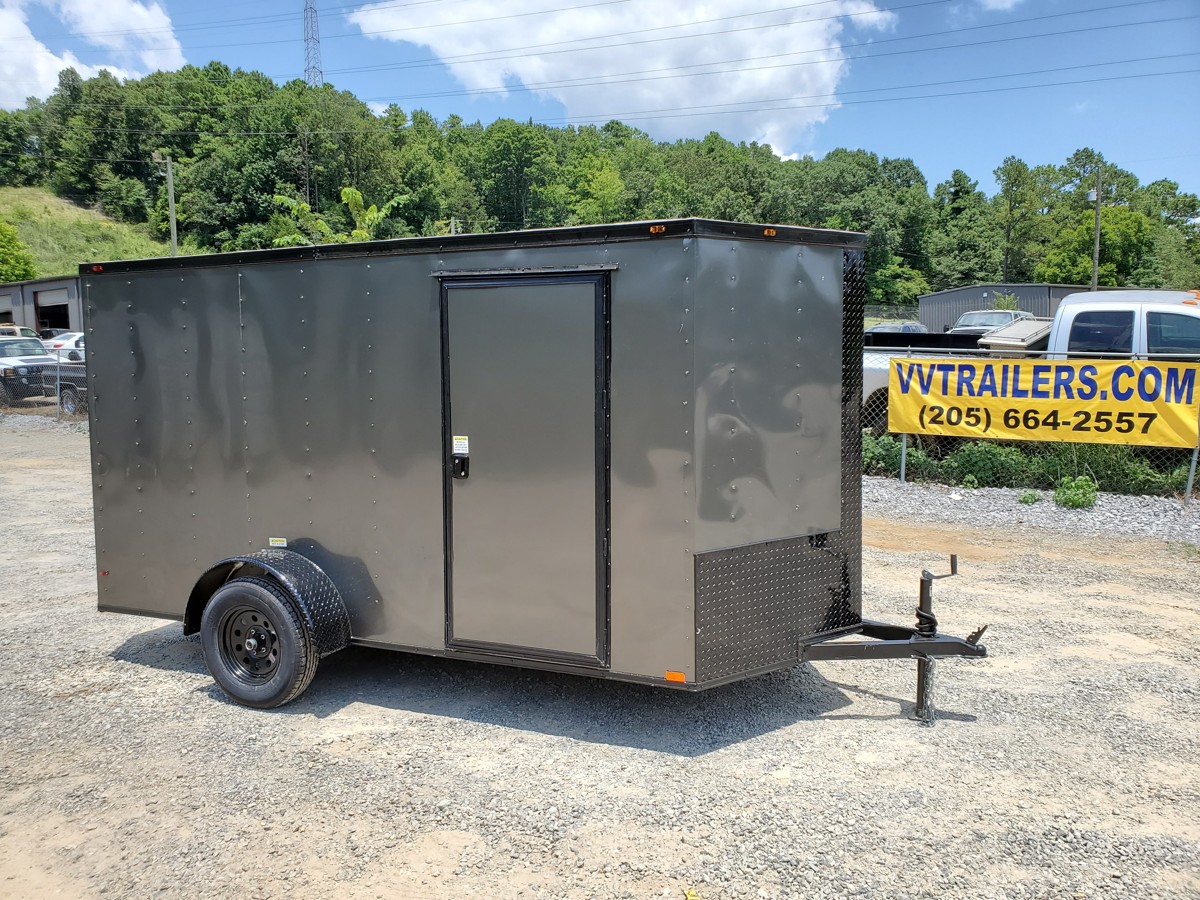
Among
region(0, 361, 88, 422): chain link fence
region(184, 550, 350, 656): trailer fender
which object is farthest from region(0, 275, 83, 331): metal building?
region(184, 550, 350, 656): trailer fender

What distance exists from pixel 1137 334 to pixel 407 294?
9.59 metres

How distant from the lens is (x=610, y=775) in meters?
4.48

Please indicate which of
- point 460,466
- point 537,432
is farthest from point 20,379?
point 537,432

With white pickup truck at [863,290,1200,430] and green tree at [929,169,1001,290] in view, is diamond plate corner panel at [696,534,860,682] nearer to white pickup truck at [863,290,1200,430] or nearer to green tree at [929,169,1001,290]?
white pickup truck at [863,290,1200,430]

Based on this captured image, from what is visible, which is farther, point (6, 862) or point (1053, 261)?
point (1053, 261)

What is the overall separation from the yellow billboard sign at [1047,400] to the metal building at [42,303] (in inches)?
1610

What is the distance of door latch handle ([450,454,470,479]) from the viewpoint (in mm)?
5000

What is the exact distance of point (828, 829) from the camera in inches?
154

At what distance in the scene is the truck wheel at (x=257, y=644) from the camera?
17.0 feet

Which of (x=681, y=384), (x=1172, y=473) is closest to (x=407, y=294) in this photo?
(x=681, y=384)

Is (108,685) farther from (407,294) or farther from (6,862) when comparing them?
(407,294)

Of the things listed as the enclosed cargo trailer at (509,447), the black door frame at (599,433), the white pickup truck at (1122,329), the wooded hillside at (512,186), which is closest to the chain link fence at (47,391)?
the enclosed cargo trailer at (509,447)

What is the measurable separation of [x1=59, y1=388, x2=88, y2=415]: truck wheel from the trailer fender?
1825 cm

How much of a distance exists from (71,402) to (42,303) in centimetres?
2887
